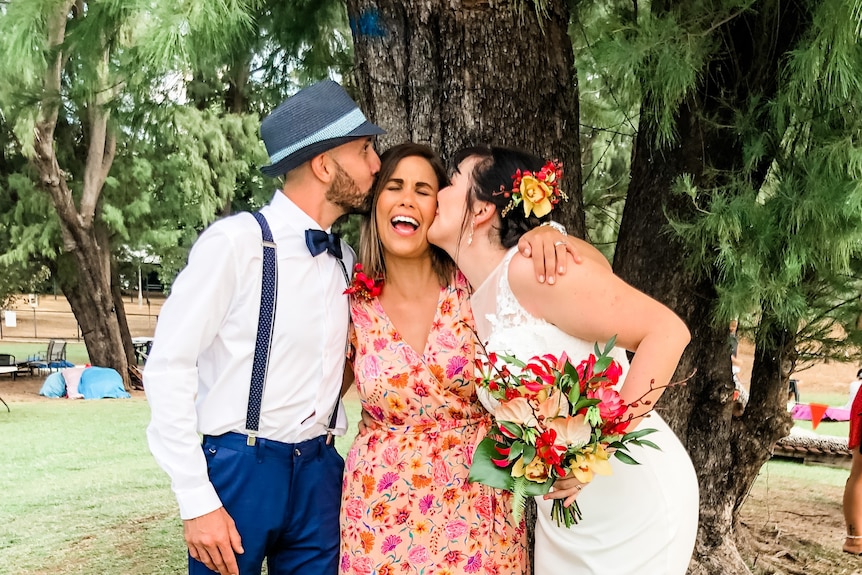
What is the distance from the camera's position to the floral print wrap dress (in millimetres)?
1694

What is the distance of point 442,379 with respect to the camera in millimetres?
1720

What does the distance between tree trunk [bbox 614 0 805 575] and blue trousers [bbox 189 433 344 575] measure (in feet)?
4.40

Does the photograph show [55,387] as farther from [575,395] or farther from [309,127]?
[575,395]

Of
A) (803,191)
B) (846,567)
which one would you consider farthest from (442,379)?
(846,567)

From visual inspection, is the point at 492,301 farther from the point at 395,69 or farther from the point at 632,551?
the point at 395,69

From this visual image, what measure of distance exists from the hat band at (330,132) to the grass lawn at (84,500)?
3.73m

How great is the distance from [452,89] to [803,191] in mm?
1131

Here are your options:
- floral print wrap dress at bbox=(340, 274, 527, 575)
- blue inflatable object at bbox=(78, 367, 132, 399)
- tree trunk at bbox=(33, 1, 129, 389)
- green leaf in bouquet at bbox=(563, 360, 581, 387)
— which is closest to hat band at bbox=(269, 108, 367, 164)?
floral print wrap dress at bbox=(340, 274, 527, 575)

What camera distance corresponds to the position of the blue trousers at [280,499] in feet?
5.37

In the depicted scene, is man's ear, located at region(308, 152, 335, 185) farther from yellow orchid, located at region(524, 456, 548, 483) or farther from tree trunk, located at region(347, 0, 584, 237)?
yellow orchid, located at region(524, 456, 548, 483)

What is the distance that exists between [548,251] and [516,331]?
0.18 m

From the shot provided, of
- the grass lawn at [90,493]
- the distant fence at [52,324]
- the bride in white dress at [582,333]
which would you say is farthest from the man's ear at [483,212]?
the distant fence at [52,324]

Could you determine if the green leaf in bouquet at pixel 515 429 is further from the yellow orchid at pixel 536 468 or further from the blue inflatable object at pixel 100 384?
the blue inflatable object at pixel 100 384

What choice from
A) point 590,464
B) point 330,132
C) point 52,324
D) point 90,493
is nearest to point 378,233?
point 330,132
